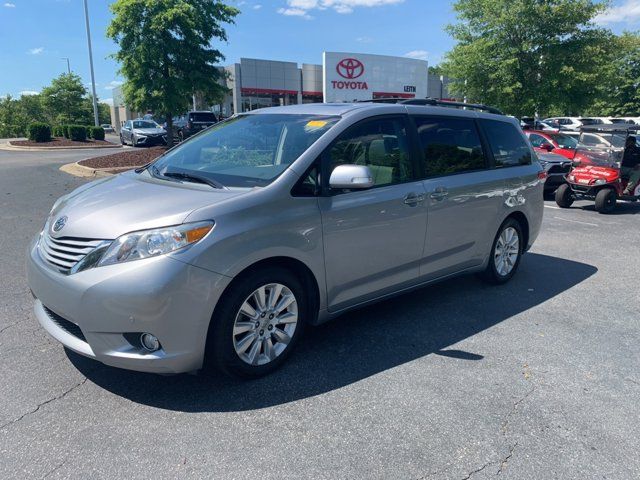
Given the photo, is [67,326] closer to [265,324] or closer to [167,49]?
[265,324]

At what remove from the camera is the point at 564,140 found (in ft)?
44.4

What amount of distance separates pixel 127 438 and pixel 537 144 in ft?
44.6

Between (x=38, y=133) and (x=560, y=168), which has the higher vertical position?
(x=38, y=133)

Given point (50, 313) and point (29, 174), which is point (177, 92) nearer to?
point (29, 174)

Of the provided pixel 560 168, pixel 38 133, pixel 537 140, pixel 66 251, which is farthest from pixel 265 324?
pixel 38 133

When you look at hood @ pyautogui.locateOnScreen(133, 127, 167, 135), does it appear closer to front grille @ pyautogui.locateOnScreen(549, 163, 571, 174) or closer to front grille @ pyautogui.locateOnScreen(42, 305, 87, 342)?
front grille @ pyautogui.locateOnScreen(549, 163, 571, 174)

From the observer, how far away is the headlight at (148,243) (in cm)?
281

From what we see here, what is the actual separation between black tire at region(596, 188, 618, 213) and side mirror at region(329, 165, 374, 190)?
8778mm

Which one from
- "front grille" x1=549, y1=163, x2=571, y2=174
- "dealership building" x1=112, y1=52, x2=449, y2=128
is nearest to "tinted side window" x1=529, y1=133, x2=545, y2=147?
"front grille" x1=549, y1=163, x2=571, y2=174

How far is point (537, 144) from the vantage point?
13.7 meters

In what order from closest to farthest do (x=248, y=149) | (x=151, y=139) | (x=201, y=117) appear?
1. (x=248, y=149)
2. (x=151, y=139)
3. (x=201, y=117)

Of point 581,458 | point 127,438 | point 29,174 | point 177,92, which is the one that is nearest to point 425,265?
point 581,458

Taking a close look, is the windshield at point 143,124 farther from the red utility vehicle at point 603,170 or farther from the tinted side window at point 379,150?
the tinted side window at point 379,150

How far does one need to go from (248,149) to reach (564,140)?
12.2 meters
